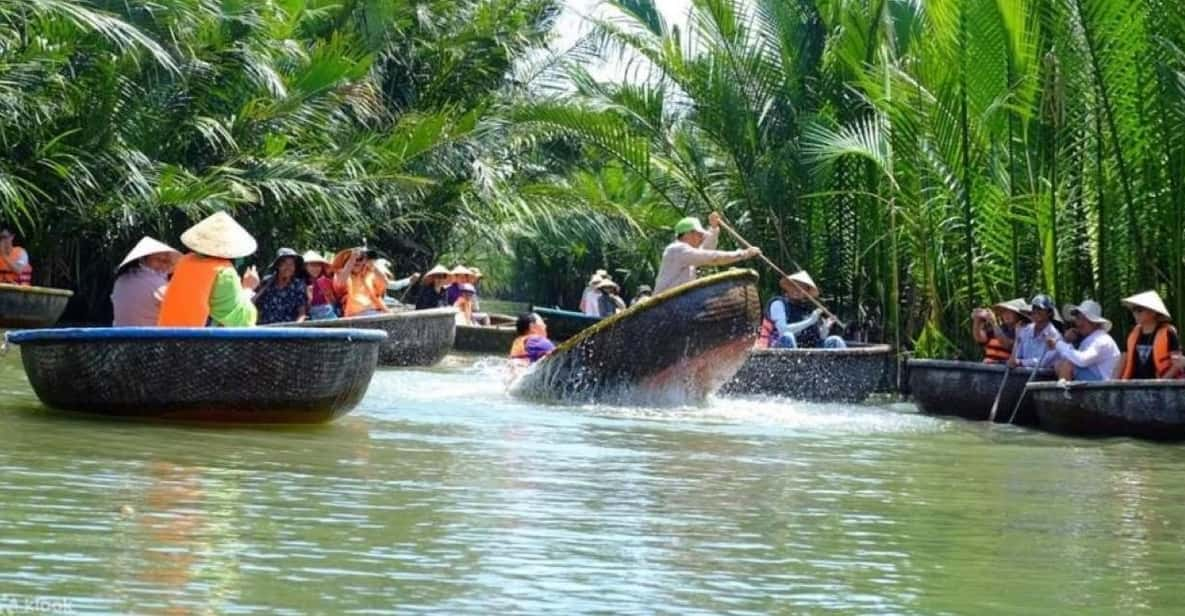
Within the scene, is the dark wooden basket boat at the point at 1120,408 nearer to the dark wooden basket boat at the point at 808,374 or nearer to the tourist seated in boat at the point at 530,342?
the dark wooden basket boat at the point at 808,374

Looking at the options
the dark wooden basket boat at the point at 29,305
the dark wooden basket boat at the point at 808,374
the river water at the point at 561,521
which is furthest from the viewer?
the dark wooden basket boat at the point at 29,305

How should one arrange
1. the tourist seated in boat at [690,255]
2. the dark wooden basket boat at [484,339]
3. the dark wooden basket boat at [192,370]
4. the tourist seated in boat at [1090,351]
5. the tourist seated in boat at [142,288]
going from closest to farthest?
the dark wooden basket boat at [192,370], the tourist seated in boat at [142,288], the tourist seated in boat at [1090,351], the tourist seated in boat at [690,255], the dark wooden basket boat at [484,339]

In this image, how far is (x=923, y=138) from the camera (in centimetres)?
1784

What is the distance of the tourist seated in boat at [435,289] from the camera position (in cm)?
2516

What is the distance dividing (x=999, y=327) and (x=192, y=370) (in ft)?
24.1

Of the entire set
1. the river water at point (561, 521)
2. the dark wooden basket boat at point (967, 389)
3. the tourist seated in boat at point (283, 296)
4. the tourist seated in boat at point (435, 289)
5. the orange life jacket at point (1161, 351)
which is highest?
the tourist seated in boat at point (435, 289)

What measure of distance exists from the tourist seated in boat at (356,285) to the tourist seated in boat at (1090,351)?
6.60m

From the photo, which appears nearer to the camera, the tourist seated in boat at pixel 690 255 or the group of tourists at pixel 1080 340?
the group of tourists at pixel 1080 340

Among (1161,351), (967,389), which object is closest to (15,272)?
(967,389)

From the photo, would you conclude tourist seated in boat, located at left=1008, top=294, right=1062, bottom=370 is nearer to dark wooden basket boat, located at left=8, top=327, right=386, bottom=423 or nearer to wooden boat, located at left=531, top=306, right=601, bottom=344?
dark wooden basket boat, located at left=8, top=327, right=386, bottom=423

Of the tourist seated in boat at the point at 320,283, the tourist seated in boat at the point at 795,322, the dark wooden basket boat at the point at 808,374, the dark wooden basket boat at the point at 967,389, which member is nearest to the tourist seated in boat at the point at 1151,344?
the dark wooden basket boat at the point at 967,389

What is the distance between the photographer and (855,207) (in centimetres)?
2131

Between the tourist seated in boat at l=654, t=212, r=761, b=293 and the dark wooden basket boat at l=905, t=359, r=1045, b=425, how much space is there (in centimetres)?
207

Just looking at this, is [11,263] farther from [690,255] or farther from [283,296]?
[690,255]
